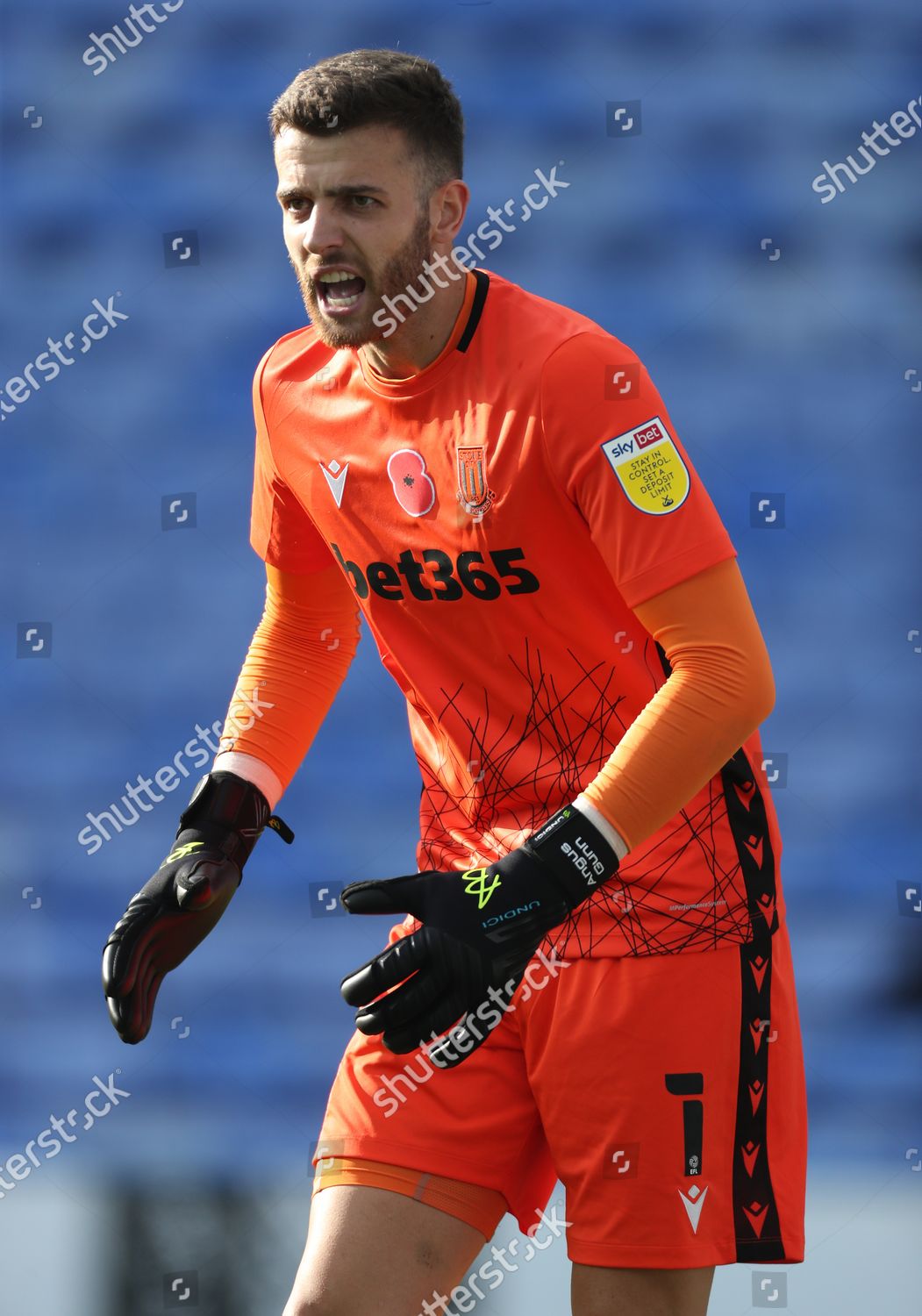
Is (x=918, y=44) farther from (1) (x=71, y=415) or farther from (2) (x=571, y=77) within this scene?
(1) (x=71, y=415)

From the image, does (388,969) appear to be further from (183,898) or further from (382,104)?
(382,104)

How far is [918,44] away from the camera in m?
2.72

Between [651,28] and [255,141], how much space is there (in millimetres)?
724

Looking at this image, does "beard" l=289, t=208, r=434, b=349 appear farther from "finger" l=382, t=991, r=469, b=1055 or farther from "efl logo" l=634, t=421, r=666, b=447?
"finger" l=382, t=991, r=469, b=1055

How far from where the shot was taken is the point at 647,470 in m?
1.68

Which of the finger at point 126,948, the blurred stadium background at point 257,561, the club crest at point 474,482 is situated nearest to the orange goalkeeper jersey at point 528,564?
the club crest at point 474,482

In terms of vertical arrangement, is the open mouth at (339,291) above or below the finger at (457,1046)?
above

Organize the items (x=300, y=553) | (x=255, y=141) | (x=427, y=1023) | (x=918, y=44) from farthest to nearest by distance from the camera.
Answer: (x=255, y=141)
(x=918, y=44)
(x=300, y=553)
(x=427, y=1023)

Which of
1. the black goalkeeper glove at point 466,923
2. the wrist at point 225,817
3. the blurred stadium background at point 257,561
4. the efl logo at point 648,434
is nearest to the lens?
the black goalkeeper glove at point 466,923

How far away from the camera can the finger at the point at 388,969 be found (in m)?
1.59

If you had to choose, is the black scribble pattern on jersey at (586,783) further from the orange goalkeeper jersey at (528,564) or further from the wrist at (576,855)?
the wrist at (576,855)

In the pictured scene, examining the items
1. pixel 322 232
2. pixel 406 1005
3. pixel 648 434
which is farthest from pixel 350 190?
pixel 406 1005

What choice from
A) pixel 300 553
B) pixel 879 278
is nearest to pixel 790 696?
pixel 879 278

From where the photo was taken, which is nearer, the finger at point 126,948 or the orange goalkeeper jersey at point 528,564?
the orange goalkeeper jersey at point 528,564
